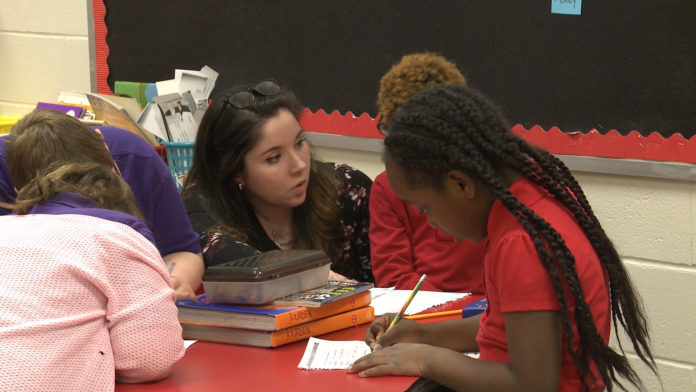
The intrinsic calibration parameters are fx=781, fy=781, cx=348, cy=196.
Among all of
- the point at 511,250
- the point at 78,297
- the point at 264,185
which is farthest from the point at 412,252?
the point at 78,297

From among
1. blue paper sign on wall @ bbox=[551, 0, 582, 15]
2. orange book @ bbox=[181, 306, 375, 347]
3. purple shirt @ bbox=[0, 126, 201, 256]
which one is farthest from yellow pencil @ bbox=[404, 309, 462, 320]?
blue paper sign on wall @ bbox=[551, 0, 582, 15]

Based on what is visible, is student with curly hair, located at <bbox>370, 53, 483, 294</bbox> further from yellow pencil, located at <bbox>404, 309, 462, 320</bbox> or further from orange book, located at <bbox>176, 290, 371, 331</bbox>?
orange book, located at <bbox>176, 290, 371, 331</bbox>

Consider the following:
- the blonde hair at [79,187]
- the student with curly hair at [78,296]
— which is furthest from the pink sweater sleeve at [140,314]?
the blonde hair at [79,187]

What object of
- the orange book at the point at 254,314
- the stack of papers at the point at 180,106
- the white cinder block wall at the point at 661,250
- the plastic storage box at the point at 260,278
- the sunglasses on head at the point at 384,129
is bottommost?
the white cinder block wall at the point at 661,250

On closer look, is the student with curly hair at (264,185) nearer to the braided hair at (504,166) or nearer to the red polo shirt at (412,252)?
the red polo shirt at (412,252)

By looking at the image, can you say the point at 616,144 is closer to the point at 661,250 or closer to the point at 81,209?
the point at 661,250

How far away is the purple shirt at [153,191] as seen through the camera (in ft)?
6.32

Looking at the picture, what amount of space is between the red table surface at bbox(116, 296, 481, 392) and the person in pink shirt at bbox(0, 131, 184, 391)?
2.2 inches

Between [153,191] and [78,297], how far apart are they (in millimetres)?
809

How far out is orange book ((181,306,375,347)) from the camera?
1.45 meters

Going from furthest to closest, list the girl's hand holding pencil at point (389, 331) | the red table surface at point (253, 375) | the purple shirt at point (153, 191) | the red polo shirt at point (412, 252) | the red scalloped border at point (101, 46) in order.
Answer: the red scalloped border at point (101, 46) < the red polo shirt at point (412, 252) < the purple shirt at point (153, 191) < the girl's hand holding pencil at point (389, 331) < the red table surface at point (253, 375)

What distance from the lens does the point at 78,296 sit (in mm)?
1145

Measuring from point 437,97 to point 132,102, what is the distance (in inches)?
95.4

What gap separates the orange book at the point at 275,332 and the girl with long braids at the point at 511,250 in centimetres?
22
